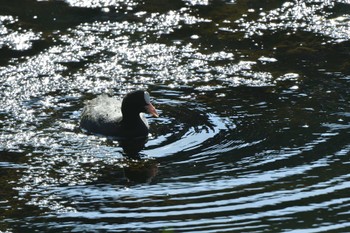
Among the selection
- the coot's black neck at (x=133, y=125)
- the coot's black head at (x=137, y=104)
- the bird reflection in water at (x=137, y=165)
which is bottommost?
→ the bird reflection in water at (x=137, y=165)

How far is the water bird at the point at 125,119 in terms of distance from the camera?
36.5 ft

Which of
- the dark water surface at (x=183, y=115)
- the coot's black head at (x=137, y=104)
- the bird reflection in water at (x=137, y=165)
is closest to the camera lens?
the dark water surface at (x=183, y=115)

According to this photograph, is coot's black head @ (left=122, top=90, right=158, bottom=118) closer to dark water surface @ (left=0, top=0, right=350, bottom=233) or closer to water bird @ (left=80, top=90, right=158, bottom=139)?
water bird @ (left=80, top=90, right=158, bottom=139)

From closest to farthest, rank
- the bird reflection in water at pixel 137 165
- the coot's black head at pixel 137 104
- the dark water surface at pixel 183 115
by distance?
the dark water surface at pixel 183 115
the bird reflection in water at pixel 137 165
the coot's black head at pixel 137 104

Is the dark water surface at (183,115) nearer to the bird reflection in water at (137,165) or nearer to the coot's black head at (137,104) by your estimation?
the bird reflection in water at (137,165)

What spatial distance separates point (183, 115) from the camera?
11367 millimetres

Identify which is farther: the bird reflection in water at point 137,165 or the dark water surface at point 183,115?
the bird reflection in water at point 137,165

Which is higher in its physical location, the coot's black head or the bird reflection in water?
the coot's black head

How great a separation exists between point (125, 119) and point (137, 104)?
0.93 feet

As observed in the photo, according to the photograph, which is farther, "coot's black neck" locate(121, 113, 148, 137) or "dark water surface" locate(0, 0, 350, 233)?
"coot's black neck" locate(121, 113, 148, 137)

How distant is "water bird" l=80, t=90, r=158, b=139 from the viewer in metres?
11.1

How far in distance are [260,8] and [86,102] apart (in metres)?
4.55

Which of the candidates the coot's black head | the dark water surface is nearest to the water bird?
the coot's black head

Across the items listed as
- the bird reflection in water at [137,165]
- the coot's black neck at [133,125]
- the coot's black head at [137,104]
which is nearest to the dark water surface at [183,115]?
the bird reflection in water at [137,165]
